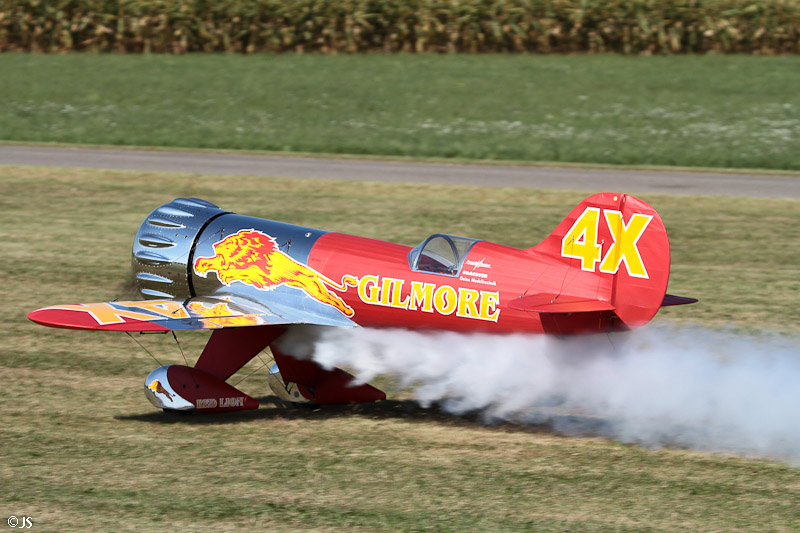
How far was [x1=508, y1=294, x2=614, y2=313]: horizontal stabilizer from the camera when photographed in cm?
852

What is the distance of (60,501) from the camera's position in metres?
7.61

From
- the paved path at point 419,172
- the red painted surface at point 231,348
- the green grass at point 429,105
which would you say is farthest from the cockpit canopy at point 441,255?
the green grass at point 429,105

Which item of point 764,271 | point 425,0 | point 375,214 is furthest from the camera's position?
point 425,0

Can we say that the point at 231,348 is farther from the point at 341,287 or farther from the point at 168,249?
the point at 341,287

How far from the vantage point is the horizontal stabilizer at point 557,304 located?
8523 millimetres

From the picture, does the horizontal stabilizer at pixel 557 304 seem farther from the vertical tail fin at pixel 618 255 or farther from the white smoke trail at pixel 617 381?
the white smoke trail at pixel 617 381

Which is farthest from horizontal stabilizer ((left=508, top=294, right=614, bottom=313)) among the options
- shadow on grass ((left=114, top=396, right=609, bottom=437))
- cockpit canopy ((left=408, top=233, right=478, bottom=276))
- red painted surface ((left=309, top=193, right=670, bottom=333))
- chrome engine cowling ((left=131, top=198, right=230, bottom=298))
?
chrome engine cowling ((left=131, top=198, right=230, bottom=298))

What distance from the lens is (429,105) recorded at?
30594mm

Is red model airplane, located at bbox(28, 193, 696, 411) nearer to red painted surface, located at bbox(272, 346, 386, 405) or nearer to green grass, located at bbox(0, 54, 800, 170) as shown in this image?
red painted surface, located at bbox(272, 346, 386, 405)

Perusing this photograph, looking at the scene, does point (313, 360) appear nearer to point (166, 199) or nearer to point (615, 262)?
point (615, 262)

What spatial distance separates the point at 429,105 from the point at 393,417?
70.8 ft

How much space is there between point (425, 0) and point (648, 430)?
3238 centimetres

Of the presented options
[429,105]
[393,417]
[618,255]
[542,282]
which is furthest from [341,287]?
[429,105]

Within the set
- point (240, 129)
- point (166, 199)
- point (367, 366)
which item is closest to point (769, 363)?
point (367, 366)
